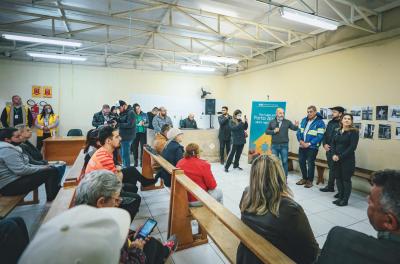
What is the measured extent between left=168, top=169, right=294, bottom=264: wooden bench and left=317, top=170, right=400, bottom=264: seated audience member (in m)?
0.24

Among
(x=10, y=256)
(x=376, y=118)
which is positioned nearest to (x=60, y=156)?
(x=10, y=256)

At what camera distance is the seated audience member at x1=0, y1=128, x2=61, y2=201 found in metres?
2.47

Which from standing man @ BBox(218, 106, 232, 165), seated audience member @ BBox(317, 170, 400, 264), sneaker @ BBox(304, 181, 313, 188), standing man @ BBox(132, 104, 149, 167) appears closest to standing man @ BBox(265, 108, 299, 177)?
sneaker @ BBox(304, 181, 313, 188)

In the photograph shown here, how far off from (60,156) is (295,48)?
22.4 ft

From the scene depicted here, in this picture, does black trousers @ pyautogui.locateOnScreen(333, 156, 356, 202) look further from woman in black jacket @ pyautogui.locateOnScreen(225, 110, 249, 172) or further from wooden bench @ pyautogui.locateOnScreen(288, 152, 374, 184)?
woman in black jacket @ pyautogui.locateOnScreen(225, 110, 249, 172)

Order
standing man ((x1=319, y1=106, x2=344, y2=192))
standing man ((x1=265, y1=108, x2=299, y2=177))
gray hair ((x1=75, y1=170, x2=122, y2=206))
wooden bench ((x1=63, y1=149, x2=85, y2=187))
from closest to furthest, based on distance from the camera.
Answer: gray hair ((x1=75, y1=170, x2=122, y2=206)), wooden bench ((x1=63, y1=149, x2=85, y2=187)), standing man ((x1=319, y1=106, x2=344, y2=192)), standing man ((x1=265, y1=108, x2=299, y2=177))

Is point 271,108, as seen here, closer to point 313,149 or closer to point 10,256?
point 313,149

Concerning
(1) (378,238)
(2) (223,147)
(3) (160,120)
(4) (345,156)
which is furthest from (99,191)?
(2) (223,147)

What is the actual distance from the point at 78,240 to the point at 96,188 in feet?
2.22

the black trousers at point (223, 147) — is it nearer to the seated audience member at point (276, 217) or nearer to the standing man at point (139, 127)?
the standing man at point (139, 127)

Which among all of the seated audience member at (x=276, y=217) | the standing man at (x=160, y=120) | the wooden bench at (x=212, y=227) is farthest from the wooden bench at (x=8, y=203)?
the standing man at (x=160, y=120)

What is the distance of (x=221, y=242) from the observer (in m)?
1.79

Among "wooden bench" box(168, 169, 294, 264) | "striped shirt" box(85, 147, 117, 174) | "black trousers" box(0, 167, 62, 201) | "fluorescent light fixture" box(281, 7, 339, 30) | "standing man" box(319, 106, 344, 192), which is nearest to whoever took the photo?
"wooden bench" box(168, 169, 294, 264)

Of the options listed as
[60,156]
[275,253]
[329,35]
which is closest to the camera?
[275,253]
